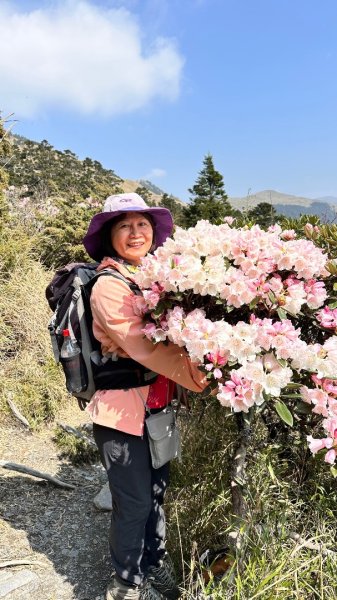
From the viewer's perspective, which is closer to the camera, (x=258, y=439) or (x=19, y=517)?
(x=258, y=439)

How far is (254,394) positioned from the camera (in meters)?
1.39

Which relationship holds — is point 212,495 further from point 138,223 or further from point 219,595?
point 138,223

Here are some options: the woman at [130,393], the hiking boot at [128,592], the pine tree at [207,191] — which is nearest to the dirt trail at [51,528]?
the hiking boot at [128,592]

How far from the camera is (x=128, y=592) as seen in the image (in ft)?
7.29

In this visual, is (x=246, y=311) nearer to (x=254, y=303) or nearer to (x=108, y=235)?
(x=254, y=303)

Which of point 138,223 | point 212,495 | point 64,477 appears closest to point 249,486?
point 212,495

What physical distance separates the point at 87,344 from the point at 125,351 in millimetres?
268

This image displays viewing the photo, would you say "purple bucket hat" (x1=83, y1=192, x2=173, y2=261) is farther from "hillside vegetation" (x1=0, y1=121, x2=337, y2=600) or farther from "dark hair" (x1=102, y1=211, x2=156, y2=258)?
"hillside vegetation" (x1=0, y1=121, x2=337, y2=600)

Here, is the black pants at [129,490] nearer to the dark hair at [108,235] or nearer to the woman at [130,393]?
the woman at [130,393]

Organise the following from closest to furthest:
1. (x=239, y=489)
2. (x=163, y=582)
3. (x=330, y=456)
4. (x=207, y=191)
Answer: (x=330, y=456) < (x=239, y=489) < (x=163, y=582) < (x=207, y=191)

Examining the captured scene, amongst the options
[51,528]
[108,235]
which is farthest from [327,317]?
[51,528]

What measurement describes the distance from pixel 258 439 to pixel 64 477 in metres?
2.03

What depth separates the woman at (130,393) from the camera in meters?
1.79

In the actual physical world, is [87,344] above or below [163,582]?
above
